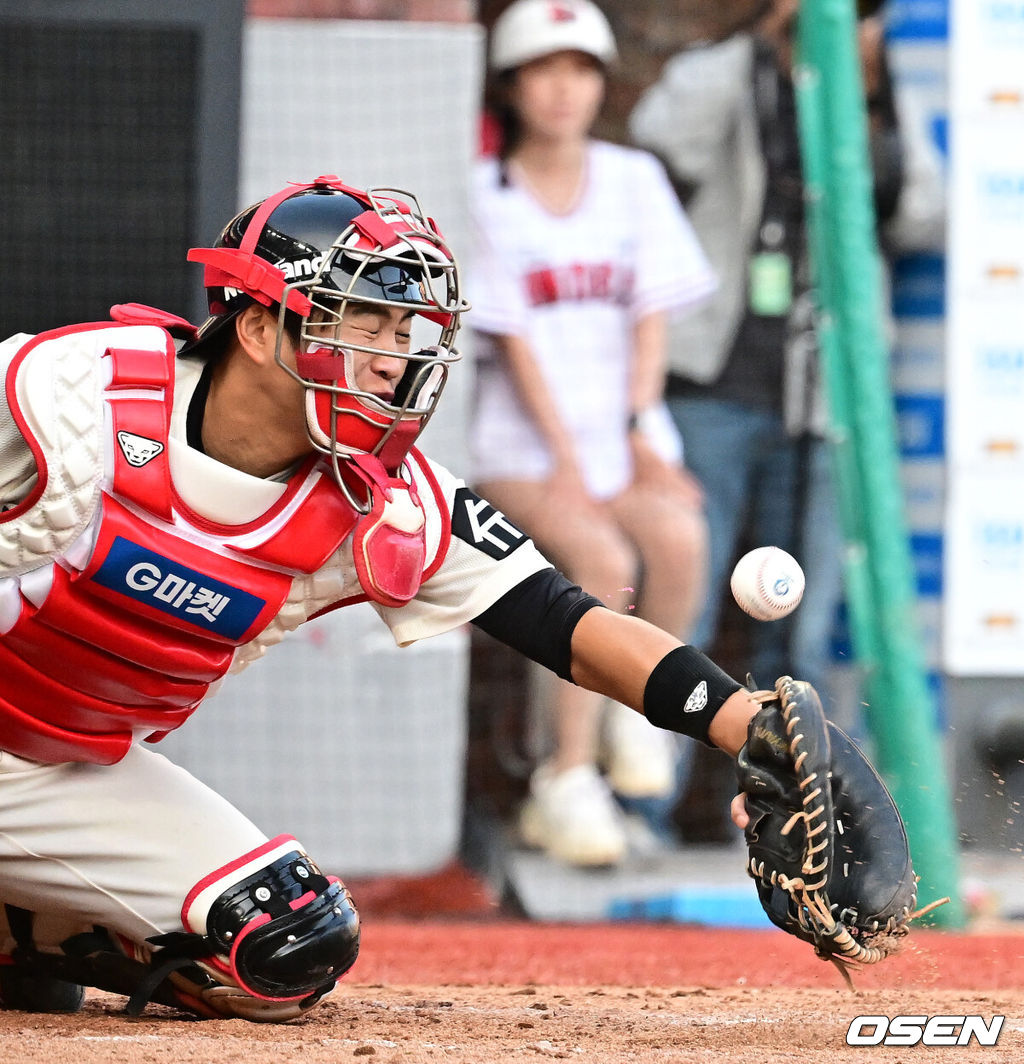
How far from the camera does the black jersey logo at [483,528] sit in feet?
12.5

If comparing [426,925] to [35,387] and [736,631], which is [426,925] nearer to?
[736,631]

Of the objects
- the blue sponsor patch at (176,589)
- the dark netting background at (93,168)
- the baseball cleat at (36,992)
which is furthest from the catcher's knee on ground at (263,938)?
the dark netting background at (93,168)

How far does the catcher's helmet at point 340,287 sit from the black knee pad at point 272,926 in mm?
904

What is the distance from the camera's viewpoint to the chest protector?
11.4 ft

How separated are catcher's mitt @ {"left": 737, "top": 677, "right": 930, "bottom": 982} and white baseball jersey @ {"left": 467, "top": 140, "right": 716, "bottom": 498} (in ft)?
12.1

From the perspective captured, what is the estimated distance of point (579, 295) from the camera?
7230mm

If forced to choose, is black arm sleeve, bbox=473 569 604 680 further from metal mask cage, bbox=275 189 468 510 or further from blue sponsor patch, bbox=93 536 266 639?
blue sponsor patch, bbox=93 536 266 639

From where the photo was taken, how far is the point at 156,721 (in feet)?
12.7

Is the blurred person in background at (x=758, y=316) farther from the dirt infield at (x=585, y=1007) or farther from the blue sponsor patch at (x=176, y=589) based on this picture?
the blue sponsor patch at (x=176, y=589)

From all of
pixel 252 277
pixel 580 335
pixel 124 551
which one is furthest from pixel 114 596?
pixel 580 335

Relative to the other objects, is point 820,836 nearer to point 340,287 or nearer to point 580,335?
point 340,287

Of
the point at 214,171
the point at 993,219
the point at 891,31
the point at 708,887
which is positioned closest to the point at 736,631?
the point at 708,887

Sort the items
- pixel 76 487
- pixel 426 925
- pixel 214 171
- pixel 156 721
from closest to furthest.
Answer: pixel 76 487, pixel 156 721, pixel 214 171, pixel 426 925

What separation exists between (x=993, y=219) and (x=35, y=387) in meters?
5.05
